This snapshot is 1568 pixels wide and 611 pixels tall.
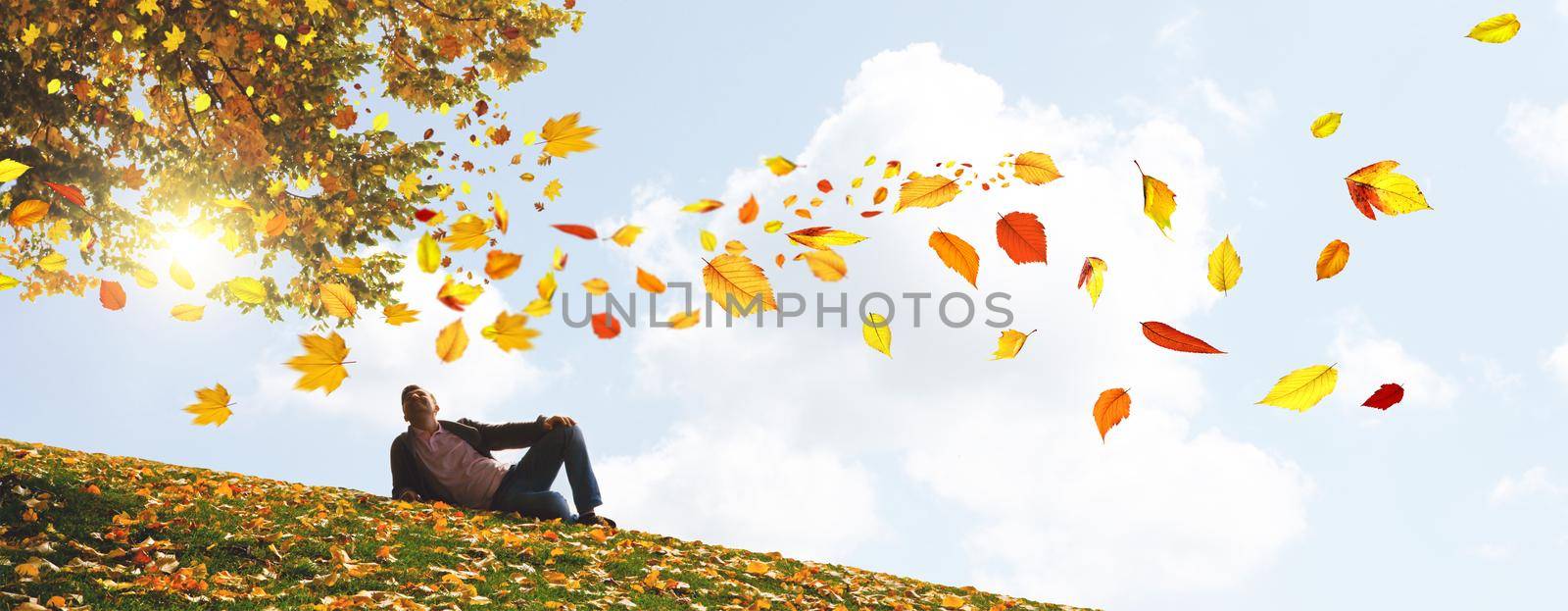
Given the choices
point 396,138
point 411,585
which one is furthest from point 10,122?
point 411,585

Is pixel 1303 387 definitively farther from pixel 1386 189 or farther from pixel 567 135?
pixel 567 135

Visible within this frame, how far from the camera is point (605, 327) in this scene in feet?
9.20

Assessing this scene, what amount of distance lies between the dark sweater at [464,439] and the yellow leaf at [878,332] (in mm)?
5020

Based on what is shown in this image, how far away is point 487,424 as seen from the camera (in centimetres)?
802

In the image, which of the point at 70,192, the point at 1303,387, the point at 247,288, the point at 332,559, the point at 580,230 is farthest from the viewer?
the point at 70,192

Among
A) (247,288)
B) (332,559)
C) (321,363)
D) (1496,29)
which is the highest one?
(1496,29)

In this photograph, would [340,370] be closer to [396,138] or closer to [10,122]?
[396,138]

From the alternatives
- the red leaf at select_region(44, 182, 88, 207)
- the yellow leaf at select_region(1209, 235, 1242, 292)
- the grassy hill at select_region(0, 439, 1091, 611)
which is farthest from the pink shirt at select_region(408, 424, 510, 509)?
the yellow leaf at select_region(1209, 235, 1242, 292)

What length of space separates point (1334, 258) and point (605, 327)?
2.88 m

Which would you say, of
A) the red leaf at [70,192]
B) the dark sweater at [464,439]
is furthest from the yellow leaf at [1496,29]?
the red leaf at [70,192]

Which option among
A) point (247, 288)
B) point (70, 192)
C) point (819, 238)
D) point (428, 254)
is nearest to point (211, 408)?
point (247, 288)

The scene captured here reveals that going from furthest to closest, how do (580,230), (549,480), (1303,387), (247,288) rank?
1. (549,480)
2. (247,288)
3. (1303,387)
4. (580,230)

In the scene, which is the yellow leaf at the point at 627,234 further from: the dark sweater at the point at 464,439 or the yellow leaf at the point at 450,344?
the dark sweater at the point at 464,439

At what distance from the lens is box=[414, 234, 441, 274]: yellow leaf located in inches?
109
